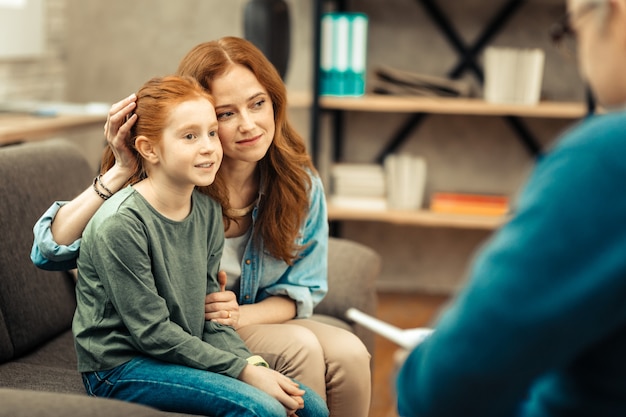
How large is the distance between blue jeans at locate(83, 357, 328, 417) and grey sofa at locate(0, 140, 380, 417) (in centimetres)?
16

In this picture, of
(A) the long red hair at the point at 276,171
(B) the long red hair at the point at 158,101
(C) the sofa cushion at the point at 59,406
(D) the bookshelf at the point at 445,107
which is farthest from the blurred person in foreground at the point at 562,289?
(D) the bookshelf at the point at 445,107

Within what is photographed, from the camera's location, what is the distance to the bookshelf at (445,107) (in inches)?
136

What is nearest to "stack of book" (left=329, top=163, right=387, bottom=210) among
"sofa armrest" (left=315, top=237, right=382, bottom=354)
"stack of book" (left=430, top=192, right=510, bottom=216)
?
"stack of book" (left=430, top=192, right=510, bottom=216)

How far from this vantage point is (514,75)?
136 inches

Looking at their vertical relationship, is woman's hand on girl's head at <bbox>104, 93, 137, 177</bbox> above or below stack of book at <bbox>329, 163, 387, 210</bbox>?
above

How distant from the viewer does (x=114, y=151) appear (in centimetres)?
152

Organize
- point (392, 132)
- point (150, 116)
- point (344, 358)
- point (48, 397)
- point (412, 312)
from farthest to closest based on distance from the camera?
1. point (392, 132)
2. point (412, 312)
3. point (344, 358)
4. point (150, 116)
5. point (48, 397)

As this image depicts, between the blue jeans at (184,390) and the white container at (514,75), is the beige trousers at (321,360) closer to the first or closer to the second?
the blue jeans at (184,390)

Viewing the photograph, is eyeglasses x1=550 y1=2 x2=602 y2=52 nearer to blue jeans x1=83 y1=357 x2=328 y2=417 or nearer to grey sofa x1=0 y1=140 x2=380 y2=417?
blue jeans x1=83 y1=357 x2=328 y2=417

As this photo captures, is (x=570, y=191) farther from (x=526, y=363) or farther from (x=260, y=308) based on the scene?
(x=260, y=308)

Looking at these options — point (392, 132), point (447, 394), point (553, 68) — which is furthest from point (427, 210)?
point (447, 394)

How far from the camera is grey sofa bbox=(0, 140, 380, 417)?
66.9 inches

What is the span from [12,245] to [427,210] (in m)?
2.26

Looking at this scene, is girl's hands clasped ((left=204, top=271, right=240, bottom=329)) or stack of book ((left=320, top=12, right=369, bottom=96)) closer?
girl's hands clasped ((left=204, top=271, right=240, bottom=329))
